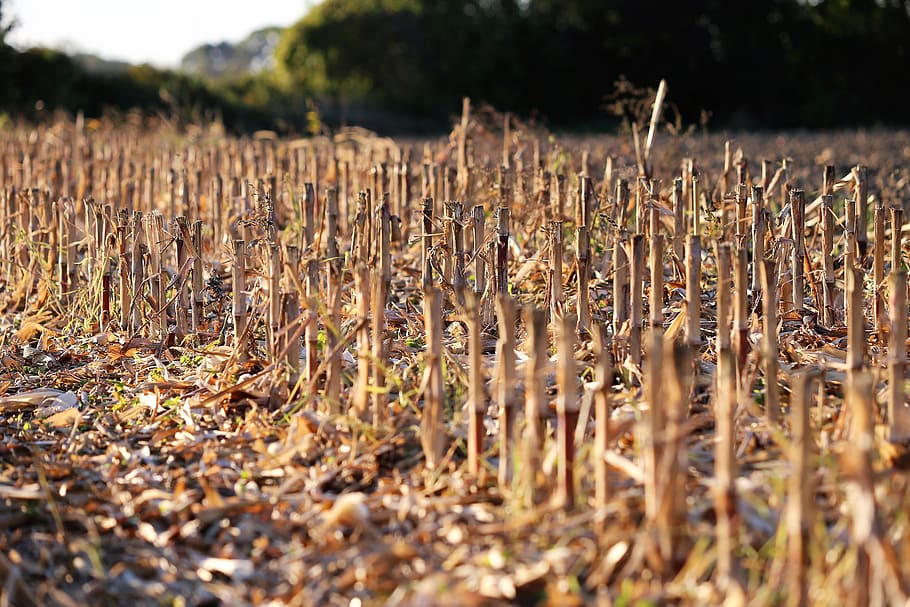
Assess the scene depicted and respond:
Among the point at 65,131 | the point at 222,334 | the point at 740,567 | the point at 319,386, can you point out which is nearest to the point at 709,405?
the point at 740,567

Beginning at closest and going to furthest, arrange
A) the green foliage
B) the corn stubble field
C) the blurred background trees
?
the corn stubble field
the blurred background trees
the green foliage

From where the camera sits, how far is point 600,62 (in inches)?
1237

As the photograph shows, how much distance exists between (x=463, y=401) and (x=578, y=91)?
28.7m

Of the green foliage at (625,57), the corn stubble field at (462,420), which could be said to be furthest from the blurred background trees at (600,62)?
the corn stubble field at (462,420)

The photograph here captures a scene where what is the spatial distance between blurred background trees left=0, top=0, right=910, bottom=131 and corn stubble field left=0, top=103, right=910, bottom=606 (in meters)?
24.6

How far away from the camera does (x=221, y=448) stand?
3.22 metres

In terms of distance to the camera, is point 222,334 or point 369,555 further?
point 222,334

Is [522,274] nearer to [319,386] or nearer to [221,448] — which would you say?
[319,386]

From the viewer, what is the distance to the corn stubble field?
88.5 inches

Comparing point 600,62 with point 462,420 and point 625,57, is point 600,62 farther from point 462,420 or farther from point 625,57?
point 462,420

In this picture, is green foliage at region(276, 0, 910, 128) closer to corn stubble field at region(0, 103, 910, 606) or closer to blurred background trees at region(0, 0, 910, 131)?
blurred background trees at region(0, 0, 910, 131)

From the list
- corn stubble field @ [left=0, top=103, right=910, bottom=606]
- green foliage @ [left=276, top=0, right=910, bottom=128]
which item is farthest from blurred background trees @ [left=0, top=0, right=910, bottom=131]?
corn stubble field @ [left=0, top=103, right=910, bottom=606]

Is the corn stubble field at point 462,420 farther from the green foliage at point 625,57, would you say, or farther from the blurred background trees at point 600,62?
the green foliage at point 625,57

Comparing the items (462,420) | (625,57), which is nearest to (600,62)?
(625,57)
